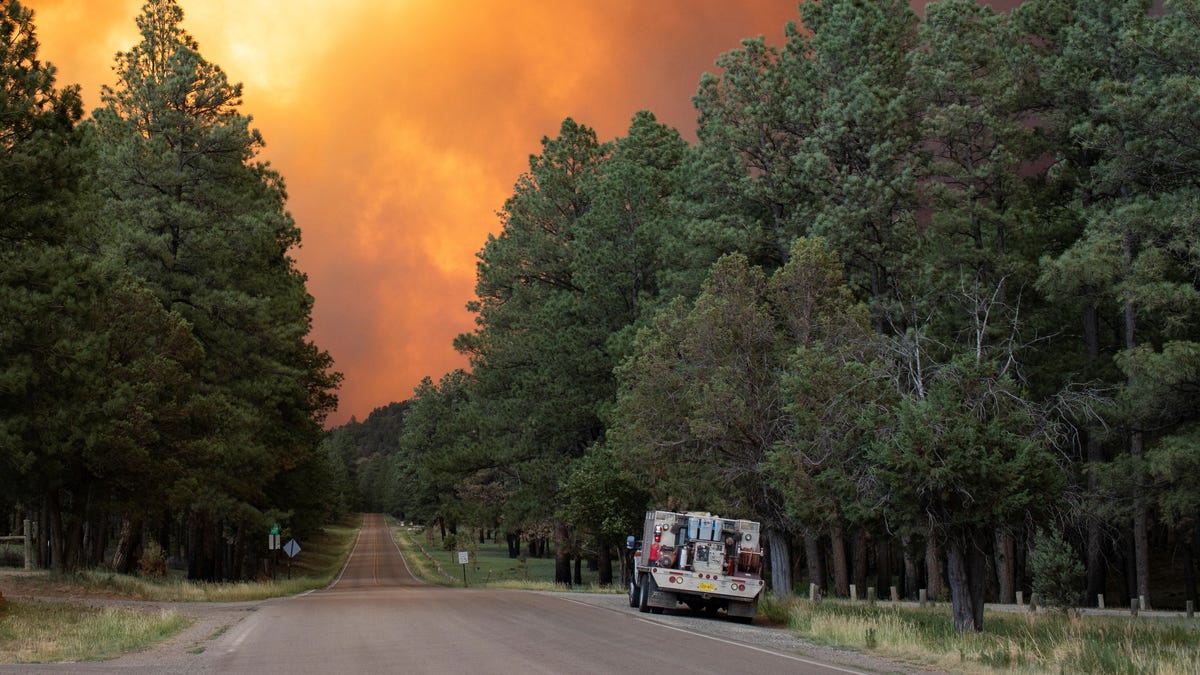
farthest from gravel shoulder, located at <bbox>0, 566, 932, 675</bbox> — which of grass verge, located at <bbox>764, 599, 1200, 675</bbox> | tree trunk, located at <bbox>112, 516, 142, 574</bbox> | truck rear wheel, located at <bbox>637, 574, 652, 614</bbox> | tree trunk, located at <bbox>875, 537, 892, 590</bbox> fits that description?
tree trunk, located at <bbox>875, 537, 892, 590</bbox>

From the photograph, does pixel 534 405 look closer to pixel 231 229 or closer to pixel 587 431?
pixel 587 431

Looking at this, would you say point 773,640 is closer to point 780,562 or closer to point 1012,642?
point 1012,642

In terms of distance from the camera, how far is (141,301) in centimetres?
3189

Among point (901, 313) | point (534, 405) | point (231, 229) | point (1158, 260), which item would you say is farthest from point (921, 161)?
point (231, 229)

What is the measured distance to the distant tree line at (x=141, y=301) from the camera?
22312mm

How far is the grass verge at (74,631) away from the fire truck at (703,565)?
10.5 m

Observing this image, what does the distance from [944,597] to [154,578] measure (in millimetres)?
29081

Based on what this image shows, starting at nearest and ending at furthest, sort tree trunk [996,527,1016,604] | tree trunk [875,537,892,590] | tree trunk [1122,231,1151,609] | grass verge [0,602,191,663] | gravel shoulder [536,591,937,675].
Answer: gravel shoulder [536,591,937,675] → grass verge [0,602,191,663] → tree trunk [1122,231,1151,609] → tree trunk [996,527,1016,604] → tree trunk [875,537,892,590]

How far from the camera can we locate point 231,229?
1442 inches

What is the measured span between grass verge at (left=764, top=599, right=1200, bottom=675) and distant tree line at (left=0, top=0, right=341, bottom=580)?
17058mm

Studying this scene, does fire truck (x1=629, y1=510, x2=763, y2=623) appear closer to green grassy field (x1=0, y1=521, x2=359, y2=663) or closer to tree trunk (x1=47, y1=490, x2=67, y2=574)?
green grassy field (x1=0, y1=521, x2=359, y2=663)

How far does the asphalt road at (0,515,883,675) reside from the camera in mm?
13656

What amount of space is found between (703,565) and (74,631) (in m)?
13.2

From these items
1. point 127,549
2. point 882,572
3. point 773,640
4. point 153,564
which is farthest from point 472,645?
point 882,572
